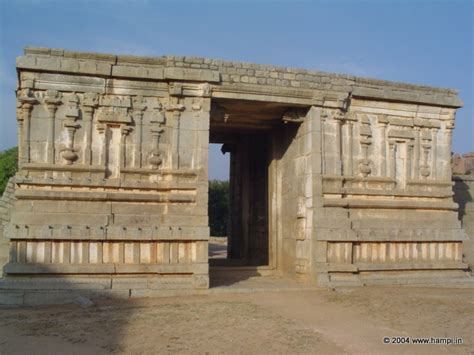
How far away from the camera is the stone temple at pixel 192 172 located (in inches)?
406

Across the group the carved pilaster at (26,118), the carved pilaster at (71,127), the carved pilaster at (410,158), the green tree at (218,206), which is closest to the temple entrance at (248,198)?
the carved pilaster at (410,158)

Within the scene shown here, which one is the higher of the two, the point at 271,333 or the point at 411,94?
the point at 411,94

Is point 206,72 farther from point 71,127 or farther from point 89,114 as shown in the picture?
point 71,127

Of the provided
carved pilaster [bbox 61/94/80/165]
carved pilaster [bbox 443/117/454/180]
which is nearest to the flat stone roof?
carved pilaster [bbox 61/94/80/165]

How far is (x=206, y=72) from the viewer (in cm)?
1114

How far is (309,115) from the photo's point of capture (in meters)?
12.1

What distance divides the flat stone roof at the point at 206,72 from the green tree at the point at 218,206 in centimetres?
2486

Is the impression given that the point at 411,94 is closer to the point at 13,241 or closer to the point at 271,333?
the point at 271,333

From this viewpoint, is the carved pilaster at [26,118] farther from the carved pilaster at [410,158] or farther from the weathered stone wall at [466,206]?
the weathered stone wall at [466,206]

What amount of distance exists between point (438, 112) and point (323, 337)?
8468mm

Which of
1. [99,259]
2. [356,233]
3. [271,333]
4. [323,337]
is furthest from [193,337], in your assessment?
[356,233]

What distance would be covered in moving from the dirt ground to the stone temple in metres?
1.13

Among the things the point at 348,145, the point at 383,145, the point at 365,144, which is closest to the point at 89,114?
the point at 348,145

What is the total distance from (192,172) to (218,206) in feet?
87.8
